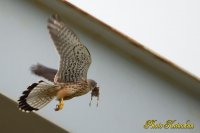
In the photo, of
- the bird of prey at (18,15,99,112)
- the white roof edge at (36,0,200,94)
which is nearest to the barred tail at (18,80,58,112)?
the bird of prey at (18,15,99,112)

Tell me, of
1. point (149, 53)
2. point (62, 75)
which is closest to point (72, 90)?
point (62, 75)

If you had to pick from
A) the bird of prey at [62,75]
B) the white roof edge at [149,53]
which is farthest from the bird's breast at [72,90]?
the white roof edge at [149,53]

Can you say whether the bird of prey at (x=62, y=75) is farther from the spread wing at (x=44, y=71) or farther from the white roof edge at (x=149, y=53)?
the white roof edge at (x=149, y=53)

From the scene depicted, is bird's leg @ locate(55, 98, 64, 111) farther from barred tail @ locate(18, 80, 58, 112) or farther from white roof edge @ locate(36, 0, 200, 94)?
white roof edge @ locate(36, 0, 200, 94)

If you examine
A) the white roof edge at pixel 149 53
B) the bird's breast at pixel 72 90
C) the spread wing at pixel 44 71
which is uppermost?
the white roof edge at pixel 149 53

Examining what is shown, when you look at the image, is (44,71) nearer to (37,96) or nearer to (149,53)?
(37,96)

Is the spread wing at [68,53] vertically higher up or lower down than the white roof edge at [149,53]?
lower down
